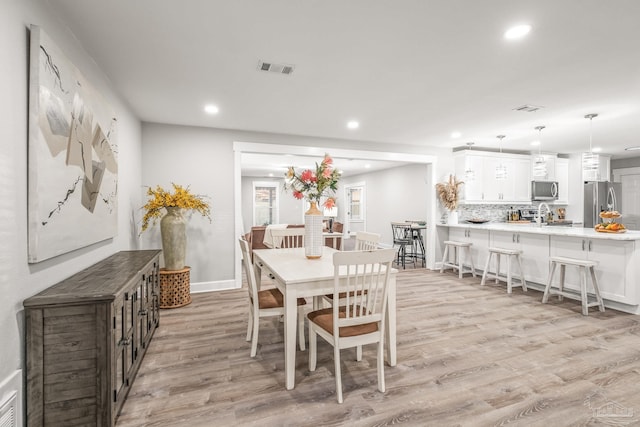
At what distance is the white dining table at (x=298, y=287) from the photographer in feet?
7.04

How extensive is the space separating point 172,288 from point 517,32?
4.33 m

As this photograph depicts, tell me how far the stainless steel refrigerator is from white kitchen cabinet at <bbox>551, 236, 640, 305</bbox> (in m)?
3.96

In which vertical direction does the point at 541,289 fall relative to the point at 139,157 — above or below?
below

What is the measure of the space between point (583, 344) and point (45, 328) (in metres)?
4.12

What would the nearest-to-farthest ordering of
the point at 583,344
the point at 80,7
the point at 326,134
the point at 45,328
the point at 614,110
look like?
1. the point at 45,328
2. the point at 80,7
3. the point at 583,344
4. the point at 614,110
5. the point at 326,134

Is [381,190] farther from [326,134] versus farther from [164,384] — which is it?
[164,384]

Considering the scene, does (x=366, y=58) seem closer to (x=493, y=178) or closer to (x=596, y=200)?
(x=493, y=178)

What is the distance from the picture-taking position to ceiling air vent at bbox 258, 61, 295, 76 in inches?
109

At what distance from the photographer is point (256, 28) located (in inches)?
87.0

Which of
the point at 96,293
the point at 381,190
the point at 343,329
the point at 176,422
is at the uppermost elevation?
the point at 381,190

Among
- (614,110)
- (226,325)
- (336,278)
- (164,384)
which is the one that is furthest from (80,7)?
Answer: (614,110)

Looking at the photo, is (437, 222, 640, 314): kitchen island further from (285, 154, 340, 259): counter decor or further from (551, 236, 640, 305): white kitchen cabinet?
(285, 154, 340, 259): counter decor

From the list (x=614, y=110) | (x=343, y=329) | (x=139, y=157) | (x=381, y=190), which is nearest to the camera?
(x=343, y=329)

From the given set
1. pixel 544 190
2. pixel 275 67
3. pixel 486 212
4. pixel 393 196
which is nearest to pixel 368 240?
pixel 275 67
